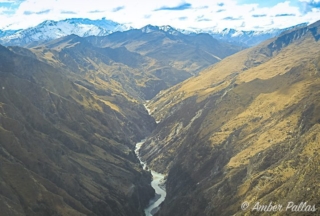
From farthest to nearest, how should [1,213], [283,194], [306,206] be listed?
[1,213], [283,194], [306,206]

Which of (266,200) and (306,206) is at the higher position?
(306,206)

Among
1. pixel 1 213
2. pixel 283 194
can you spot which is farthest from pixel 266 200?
pixel 1 213

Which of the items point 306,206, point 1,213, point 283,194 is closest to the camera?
point 306,206

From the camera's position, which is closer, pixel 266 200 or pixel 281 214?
pixel 281 214

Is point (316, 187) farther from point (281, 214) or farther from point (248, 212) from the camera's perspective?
point (248, 212)

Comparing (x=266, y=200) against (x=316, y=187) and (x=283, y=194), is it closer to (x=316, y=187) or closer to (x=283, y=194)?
(x=283, y=194)

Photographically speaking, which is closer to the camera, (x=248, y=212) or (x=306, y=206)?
(x=306, y=206)

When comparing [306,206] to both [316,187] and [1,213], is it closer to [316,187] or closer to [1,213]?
[316,187]

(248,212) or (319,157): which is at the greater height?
(319,157)
